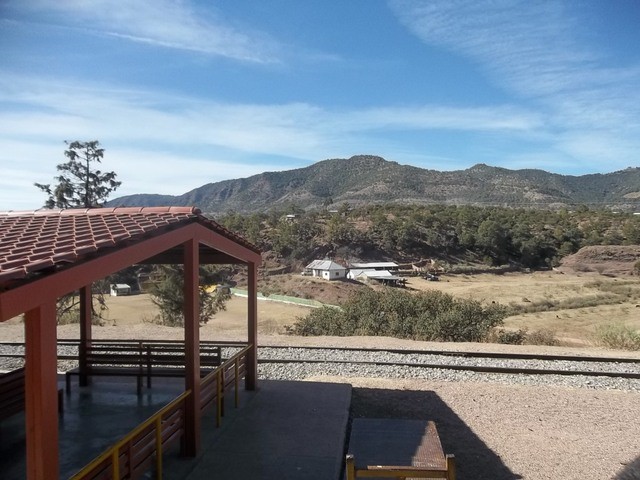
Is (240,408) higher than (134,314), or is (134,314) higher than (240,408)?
(240,408)

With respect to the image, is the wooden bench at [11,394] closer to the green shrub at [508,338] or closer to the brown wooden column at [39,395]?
the brown wooden column at [39,395]

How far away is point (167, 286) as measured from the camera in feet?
89.1

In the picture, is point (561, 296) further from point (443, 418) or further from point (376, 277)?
point (443, 418)

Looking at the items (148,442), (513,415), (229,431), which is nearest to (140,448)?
(148,442)

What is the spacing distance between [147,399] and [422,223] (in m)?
67.3

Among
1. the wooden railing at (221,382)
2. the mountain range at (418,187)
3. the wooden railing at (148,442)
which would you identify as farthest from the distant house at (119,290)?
the mountain range at (418,187)

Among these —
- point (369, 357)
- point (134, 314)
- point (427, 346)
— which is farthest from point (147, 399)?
point (134, 314)

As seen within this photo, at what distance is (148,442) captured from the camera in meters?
6.14

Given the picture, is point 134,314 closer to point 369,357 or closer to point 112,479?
point 369,357

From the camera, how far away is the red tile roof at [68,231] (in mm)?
4402

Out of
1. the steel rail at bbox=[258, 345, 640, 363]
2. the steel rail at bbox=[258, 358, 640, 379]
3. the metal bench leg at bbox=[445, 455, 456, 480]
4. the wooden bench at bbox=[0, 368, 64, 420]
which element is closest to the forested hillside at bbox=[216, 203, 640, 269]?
the steel rail at bbox=[258, 345, 640, 363]

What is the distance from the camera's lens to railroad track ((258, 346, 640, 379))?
12836mm

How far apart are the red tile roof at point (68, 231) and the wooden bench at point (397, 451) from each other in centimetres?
294

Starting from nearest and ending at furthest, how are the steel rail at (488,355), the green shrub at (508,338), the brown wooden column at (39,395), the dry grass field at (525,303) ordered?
the brown wooden column at (39,395) → the steel rail at (488,355) → the green shrub at (508,338) → the dry grass field at (525,303)
